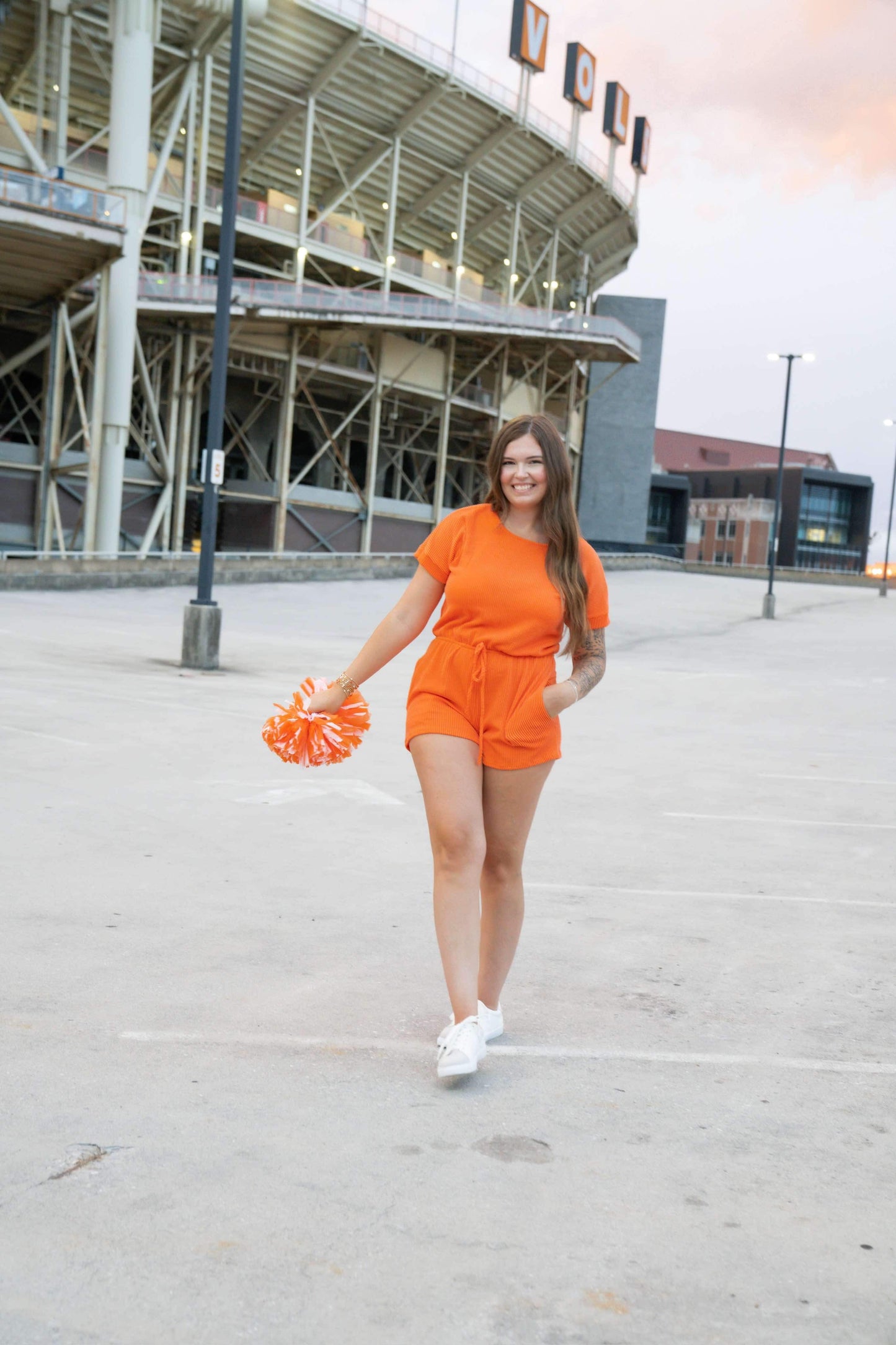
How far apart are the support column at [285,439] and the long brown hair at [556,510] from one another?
44534mm

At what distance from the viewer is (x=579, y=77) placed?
180 ft

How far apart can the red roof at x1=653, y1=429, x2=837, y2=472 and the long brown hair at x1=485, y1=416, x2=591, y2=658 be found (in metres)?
124

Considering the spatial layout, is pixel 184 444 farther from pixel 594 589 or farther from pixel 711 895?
pixel 594 589

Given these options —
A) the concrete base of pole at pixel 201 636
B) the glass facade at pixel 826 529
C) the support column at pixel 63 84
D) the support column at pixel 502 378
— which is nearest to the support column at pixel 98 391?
the support column at pixel 63 84

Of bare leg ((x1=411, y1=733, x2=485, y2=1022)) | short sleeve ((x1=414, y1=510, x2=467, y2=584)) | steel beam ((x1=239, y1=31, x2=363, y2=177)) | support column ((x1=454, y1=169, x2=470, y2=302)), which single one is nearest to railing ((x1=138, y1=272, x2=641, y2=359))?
support column ((x1=454, y1=169, x2=470, y2=302))

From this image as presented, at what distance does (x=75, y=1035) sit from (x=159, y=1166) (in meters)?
1.07

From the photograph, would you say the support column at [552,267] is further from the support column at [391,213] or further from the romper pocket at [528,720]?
the romper pocket at [528,720]

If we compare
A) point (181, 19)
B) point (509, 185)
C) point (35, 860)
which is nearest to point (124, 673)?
point (35, 860)

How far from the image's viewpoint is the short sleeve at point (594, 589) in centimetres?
434

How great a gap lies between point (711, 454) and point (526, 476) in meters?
131

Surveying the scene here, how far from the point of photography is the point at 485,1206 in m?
3.14

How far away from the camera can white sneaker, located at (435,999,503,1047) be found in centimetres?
434

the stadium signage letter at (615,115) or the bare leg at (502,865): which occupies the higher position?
the stadium signage letter at (615,115)

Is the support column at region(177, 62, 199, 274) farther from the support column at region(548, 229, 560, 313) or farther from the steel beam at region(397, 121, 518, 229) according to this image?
the support column at region(548, 229, 560, 313)
